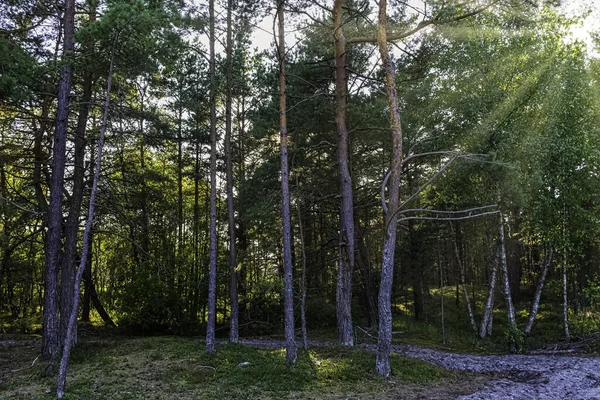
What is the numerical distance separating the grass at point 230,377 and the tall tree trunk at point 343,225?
2.88ft

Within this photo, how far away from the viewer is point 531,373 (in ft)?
31.4

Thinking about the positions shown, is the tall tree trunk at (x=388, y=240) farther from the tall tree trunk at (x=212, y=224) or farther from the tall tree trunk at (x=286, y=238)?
the tall tree trunk at (x=212, y=224)

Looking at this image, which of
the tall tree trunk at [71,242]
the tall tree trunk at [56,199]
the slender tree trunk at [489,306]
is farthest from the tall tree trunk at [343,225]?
the tall tree trunk at [71,242]

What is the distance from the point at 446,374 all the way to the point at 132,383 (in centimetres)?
687

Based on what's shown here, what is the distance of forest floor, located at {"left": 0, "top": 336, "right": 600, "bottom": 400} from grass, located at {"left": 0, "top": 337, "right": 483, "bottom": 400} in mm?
19

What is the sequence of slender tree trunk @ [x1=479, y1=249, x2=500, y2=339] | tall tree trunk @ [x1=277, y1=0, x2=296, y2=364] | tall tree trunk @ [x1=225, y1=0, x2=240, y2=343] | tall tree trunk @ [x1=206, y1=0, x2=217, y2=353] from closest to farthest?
tall tree trunk @ [x1=277, y1=0, x2=296, y2=364] → tall tree trunk @ [x1=206, y1=0, x2=217, y2=353] → tall tree trunk @ [x1=225, y1=0, x2=240, y2=343] → slender tree trunk @ [x1=479, y1=249, x2=500, y2=339]

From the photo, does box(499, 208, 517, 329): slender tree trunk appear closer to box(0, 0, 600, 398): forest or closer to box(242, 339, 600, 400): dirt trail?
box(0, 0, 600, 398): forest

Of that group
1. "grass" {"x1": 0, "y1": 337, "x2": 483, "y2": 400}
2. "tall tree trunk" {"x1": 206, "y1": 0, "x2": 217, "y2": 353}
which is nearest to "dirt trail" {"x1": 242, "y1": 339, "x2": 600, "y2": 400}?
"grass" {"x1": 0, "y1": 337, "x2": 483, "y2": 400}

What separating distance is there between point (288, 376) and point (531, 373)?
18.8 feet

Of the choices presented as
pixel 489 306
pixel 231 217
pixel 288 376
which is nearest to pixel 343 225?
pixel 231 217

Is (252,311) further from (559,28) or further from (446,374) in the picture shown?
(559,28)

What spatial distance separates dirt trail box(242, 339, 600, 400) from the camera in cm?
760

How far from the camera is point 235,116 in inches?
776

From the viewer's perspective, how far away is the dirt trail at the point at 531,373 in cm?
760
